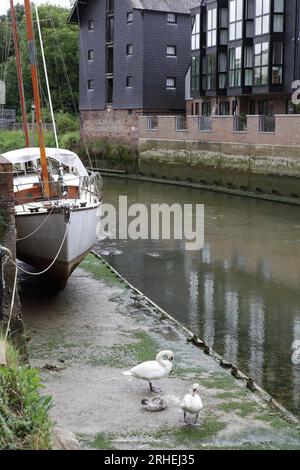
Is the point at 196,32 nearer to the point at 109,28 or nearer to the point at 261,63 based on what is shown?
the point at 261,63

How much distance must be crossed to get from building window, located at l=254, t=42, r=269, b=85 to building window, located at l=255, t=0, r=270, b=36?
770 mm

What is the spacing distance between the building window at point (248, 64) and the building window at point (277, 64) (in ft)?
6.74

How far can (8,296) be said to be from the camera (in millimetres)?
10961

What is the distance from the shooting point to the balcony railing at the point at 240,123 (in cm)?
3941

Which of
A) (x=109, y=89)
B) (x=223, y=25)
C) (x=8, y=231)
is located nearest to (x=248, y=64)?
(x=223, y=25)

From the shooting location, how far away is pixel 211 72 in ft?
155

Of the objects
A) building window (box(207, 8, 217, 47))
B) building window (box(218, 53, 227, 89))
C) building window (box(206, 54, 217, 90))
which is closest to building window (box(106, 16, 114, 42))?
building window (box(207, 8, 217, 47))

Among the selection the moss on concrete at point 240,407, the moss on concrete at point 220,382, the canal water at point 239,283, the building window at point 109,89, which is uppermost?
the building window at point 109,89

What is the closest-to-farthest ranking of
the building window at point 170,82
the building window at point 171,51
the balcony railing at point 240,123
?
1. the balcony railing at point 240,123
2. the building window at point 171,51
3. the building window at point 170,82

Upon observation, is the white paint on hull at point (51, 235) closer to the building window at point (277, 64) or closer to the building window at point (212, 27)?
the building window at point (277, 64)

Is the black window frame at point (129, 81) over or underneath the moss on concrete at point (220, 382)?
over

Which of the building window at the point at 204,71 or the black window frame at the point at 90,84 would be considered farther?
the black window frame at the point at 90,84

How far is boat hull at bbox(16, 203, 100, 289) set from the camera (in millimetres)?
15477

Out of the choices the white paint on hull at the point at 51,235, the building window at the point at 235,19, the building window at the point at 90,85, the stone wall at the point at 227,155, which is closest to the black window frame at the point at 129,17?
the building window at the point at 90,85
